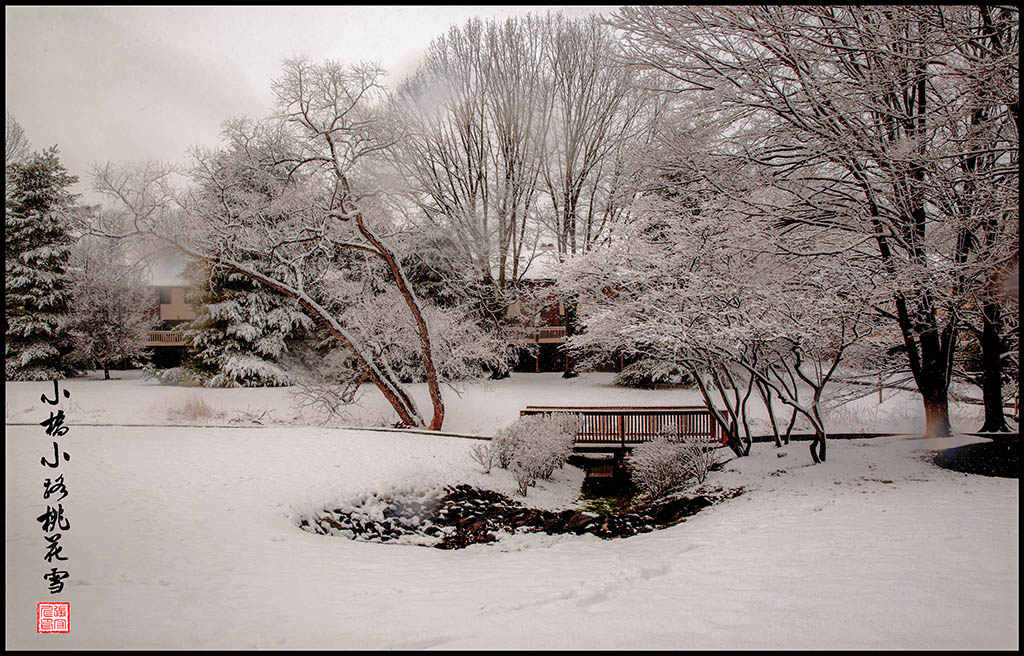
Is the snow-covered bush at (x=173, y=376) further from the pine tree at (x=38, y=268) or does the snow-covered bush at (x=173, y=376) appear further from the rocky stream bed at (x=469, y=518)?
the rocky stream bed at (x=469, y=518)

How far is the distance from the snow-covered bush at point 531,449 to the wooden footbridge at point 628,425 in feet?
3.72

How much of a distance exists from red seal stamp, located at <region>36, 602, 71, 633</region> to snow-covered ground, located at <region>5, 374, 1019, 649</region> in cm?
8

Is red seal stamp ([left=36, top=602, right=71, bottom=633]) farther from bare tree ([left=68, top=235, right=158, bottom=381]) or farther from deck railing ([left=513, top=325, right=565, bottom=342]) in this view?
deck railing ([left=513, top=325, right=565, bottom=342])

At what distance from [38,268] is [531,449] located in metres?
8.08

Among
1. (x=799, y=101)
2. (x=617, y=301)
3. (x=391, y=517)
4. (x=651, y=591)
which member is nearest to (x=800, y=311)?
(x=799, y=101)

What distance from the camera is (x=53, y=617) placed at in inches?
99.6

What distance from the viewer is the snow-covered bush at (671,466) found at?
348 inches

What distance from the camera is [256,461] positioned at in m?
7.96

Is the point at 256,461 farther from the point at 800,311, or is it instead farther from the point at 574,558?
the point at 800,311

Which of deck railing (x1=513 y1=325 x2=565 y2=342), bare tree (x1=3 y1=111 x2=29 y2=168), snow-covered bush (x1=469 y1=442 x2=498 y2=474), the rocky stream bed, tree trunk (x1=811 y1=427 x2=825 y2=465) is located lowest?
the rocky stream bed

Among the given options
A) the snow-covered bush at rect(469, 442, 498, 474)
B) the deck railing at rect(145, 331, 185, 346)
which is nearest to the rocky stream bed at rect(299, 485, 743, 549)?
the snow-covered bush at rect(469, 442, 498, 474)

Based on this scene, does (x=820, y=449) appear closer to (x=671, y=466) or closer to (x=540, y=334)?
(x=671, y=466)

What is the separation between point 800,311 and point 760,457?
335cm

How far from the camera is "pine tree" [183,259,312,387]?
15.7 metres
